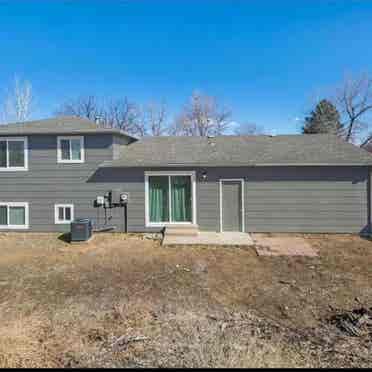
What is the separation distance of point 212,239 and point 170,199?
230 cm

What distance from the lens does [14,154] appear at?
33.9 feet

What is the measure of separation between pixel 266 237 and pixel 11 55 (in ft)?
66.9

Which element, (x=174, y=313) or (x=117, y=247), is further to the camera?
(x=117, y=247)

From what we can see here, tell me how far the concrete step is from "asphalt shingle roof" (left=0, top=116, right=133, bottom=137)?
170 inches

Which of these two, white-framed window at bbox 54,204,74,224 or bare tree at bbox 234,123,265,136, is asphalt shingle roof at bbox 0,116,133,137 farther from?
bare tree at bbox 234,123,265,136

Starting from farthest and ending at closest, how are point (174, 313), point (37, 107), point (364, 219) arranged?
point (37, 107) → point (364, 219) → point (174, 313)

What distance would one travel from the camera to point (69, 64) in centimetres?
1855

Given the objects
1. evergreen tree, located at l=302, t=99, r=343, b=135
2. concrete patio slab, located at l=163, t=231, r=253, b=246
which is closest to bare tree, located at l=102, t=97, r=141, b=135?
evergreen tree, located at l=302, t=99, r=343, b=135

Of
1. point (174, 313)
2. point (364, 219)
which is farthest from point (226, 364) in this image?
point (364, 219)

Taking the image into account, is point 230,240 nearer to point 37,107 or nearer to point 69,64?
point 69,64

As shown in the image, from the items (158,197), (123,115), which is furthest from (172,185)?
(123,115)

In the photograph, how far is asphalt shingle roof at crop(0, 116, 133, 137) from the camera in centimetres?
993

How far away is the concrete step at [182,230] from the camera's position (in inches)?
376

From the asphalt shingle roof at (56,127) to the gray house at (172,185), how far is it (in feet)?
0.14
